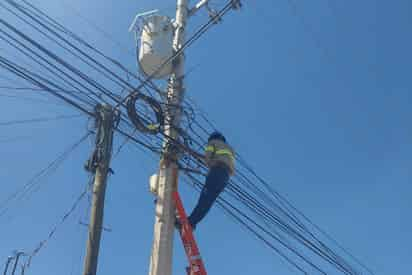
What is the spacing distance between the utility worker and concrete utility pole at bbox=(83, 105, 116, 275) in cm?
251

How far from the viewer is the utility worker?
10.3m

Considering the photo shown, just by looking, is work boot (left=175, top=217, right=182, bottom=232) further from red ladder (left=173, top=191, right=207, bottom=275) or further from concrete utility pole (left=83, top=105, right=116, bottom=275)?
concrete utility pole (left=83, top=105, right=116, bottom=275)

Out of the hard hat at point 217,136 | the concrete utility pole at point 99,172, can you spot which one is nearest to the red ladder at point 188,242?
the hard hat at point 217,136

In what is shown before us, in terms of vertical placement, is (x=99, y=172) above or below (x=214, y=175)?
below

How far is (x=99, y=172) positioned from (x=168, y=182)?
2.25 m

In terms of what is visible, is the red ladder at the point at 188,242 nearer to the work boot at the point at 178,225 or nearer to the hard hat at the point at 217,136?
the work boot at the point at 178,225

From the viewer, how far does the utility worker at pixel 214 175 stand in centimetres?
1031

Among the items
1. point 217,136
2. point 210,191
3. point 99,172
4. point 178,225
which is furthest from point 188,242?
point 99,172

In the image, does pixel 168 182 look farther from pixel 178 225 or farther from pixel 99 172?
pixel 99 172

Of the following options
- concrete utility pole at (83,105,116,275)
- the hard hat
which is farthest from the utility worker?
concrete utility pole at (83,105,116,275)

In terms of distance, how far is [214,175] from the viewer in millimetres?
10375

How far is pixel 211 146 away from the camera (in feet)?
34.8

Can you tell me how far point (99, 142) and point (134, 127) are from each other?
1832 millimetres

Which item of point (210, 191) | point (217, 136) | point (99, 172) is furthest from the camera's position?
point (217, 136)
